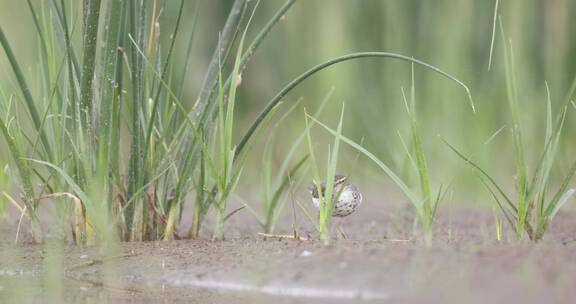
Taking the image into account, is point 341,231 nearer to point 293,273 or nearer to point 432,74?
point 293,273

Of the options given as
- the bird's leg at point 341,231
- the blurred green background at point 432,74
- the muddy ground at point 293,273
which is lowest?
the muddy ground at point 293,273

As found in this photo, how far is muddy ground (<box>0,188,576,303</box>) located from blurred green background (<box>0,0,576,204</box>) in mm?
2098

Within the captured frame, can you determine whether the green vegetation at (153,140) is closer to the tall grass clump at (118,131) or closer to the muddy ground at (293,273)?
the tall grass clump at (118,131)

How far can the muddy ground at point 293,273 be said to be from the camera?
2.28 metres

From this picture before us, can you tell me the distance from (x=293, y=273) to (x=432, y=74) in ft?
11.3

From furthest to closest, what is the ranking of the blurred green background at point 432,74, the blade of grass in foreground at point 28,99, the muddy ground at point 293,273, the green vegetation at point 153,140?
the blurred green background at point 432,74 → the blade of grass in foreground at point 28,99 → the green vegetation at point 153,140 → the muddy ground at point 293,273

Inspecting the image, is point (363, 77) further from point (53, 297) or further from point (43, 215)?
point (53, 297)

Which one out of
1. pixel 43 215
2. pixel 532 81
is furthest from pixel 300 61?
pixel 43 215

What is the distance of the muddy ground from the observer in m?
2.28

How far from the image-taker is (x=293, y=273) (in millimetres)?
2582

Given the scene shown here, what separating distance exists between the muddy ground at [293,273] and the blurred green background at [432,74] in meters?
2.10

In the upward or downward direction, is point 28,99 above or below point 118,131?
above

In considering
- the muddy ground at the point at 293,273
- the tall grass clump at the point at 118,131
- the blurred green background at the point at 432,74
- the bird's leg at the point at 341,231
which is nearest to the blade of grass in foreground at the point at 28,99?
the tall grass clump at the point at 118,131

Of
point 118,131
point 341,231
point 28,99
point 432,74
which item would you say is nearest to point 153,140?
point 118,131
